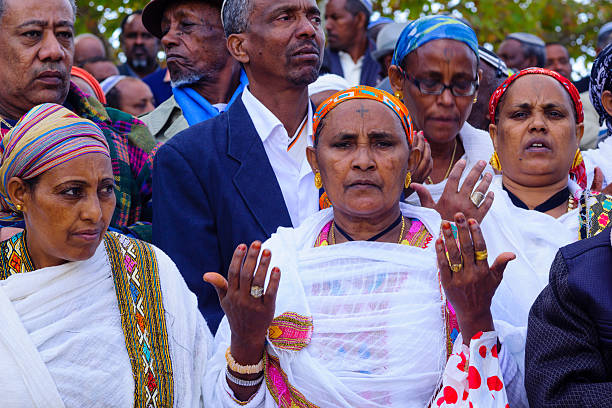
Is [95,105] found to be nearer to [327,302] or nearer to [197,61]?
[197,61]

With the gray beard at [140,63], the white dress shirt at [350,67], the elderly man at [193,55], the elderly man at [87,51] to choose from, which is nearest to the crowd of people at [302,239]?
the elderly man at [193,55]

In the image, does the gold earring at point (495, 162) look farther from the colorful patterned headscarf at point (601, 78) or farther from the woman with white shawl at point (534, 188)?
the colorful patterned headscarf at point (601, 78)

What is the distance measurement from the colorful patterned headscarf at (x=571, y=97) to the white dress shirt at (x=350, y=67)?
454 centimetres

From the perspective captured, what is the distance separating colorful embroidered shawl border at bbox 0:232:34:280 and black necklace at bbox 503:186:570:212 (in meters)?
2.23

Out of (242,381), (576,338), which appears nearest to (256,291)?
(242,381)

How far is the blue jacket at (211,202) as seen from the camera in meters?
4.08

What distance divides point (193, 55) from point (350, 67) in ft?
11.6

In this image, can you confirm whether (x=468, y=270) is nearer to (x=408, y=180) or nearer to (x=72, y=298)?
(x=408, y=180)

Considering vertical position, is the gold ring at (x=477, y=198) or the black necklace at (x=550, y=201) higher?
the black necklace at (x=550, y=201)

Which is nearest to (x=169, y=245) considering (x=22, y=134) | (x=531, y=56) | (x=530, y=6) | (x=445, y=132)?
(x=22, y=134)

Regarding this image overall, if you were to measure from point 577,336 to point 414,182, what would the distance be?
1325 mm

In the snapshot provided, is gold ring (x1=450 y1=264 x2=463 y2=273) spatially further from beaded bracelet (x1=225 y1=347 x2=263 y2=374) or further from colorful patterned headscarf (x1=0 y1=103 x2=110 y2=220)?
colorful patterned headscarf (x1=0 y1=103 x2=110 y2=220)

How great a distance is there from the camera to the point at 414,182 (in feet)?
13.7

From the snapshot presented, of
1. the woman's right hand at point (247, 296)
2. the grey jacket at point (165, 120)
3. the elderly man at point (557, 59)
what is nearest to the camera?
the woman's right hand at point (247, 296)
